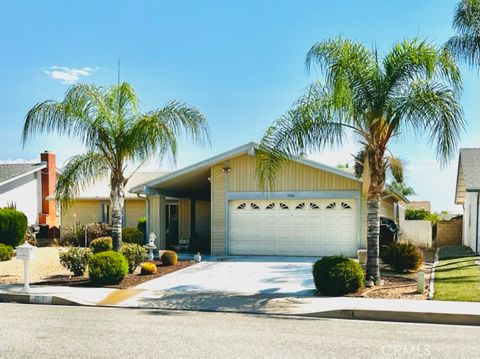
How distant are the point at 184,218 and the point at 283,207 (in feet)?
28.1

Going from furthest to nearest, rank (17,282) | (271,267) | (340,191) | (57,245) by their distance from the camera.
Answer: (57,245), (340,191), (271,267), (17,282)

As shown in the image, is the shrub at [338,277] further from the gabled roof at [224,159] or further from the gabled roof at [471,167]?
the gabled roof at [471,167]

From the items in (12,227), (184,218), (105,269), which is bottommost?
(105,269)

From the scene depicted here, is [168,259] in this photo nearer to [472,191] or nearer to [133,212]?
[133,212]

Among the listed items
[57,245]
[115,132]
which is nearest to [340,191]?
[115,132]

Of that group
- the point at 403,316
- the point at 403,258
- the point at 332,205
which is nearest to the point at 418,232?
the point at 332,205

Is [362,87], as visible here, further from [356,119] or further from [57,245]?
[57,245]

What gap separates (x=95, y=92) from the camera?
1517cm

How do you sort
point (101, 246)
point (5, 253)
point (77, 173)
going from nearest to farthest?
point (77, 173) → point (101, 246) → point (5, 253)

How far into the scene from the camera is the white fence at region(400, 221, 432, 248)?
997 inches

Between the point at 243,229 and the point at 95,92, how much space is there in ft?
26.9

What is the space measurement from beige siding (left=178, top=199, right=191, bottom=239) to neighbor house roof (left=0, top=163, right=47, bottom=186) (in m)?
9.18

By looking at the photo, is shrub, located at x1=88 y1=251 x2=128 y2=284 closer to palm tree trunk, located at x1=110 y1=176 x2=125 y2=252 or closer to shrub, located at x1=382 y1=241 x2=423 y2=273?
palm tree trunk, located at x1=110 y1=176 x2=125 y2=252

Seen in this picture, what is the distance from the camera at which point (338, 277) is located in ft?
37.6
